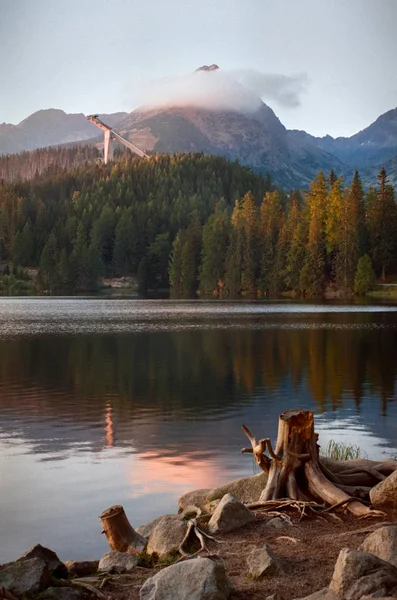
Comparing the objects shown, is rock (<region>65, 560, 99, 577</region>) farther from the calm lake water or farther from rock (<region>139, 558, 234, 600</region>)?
the calm lake water

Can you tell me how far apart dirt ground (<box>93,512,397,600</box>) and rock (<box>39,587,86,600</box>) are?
1.18ft

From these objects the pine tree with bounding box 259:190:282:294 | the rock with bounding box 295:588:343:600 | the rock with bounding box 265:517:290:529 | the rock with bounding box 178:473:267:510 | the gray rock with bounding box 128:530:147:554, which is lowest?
the gray rock with bounding box 128:530:147:554

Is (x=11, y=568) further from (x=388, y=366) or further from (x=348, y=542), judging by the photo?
(x=388, y=366)

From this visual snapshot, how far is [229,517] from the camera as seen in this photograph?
10.8 meters

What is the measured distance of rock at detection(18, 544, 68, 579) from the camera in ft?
30.9

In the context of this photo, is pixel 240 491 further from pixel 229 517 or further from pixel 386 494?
pixel 386 494

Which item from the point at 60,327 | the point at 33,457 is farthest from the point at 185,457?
the point at 60,327

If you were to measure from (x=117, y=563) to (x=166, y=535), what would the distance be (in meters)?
1.11

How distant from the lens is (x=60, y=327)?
68.6 meters

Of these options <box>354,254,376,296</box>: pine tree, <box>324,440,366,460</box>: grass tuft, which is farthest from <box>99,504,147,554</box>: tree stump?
<box>354,254,376,296</box>: pine tree

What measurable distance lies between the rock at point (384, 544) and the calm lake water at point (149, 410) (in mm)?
5303

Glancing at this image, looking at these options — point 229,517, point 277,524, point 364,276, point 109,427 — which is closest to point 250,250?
point 364,276

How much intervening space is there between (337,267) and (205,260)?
43178mm

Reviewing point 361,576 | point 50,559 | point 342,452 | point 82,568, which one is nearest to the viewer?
point 361,576
